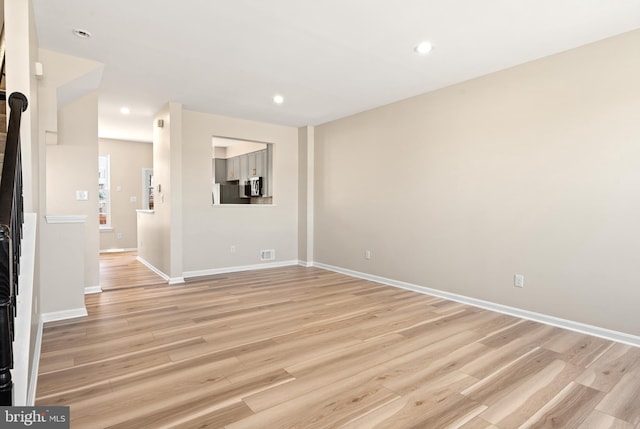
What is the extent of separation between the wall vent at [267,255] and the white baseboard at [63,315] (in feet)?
9.58

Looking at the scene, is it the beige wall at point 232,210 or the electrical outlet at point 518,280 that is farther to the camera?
the beige wall at point 232,210

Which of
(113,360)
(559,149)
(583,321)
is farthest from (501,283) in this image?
(113,360)

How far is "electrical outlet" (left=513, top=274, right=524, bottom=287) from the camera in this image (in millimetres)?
3446

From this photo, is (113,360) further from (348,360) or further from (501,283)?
(501,283)

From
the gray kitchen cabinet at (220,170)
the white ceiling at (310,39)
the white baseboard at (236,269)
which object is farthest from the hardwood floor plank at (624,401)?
the gray kitchen cabinet at (220,170)

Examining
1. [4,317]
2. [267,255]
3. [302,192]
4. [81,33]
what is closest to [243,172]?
[302,192]

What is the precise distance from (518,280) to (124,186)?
26.8ft

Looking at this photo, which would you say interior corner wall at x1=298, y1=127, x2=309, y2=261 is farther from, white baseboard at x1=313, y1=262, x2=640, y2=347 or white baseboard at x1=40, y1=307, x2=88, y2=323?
white baseboard at x1=40, y1=307, x2=88, y2=323

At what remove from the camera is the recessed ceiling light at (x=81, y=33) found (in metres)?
2.82

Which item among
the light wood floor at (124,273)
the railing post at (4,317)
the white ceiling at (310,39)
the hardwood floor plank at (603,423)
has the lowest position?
the light wood floor at (124,273)

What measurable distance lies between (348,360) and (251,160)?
19.5 ft

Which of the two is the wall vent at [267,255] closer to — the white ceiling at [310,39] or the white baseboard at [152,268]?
the white baseboard at [152,268]

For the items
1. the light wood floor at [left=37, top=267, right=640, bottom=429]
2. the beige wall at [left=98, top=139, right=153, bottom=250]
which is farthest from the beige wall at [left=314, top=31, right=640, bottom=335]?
the beige wall at [left=98, top=139, right=153, bottom=250]

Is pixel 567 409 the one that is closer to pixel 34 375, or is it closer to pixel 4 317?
pixel 4 317
